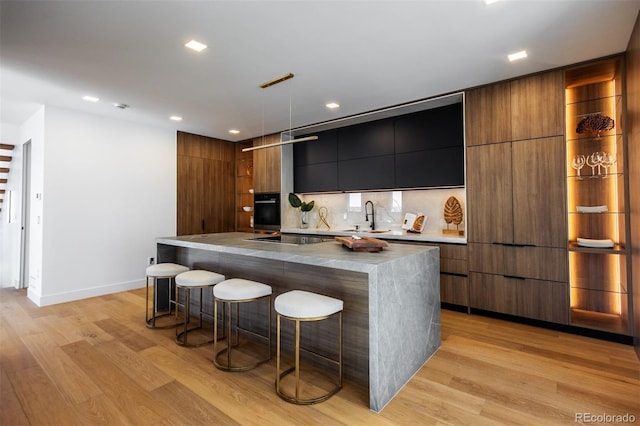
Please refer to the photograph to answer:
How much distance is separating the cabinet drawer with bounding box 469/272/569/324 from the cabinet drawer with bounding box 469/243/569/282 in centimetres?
7

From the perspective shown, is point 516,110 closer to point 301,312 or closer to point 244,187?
point 301,312

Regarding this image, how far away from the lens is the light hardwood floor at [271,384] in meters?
1.90

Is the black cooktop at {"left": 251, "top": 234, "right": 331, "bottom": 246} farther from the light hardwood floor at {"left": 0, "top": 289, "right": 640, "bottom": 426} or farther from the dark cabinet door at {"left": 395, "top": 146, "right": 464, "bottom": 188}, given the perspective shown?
the dark cabinet door at {"left": 395, "top": 146, "right": 464, "bottom": 188}

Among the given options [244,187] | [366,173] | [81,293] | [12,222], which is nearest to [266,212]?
[244,187]

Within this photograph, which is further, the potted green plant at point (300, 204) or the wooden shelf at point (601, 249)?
the potted green plant at point (300, 204)

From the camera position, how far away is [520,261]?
3375 millimetres

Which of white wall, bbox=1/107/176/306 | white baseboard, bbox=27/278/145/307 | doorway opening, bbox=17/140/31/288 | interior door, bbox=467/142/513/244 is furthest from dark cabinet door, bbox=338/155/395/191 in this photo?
doorway opening, bbox=17/140/31/288

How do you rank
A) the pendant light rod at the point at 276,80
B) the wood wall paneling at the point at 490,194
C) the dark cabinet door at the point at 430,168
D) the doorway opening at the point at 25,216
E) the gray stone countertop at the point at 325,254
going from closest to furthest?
1. the gray stone countertop at the point at 325,254
2. the pendant light rod at the point at 276,80
3. the wood wall paneling at the point at 490,194
4. the dark cabinet door at the point at 430,168
5. the doorway opening at the point at 25,216

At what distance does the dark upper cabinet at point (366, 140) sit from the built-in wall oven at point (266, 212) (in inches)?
58.2

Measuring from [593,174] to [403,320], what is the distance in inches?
102

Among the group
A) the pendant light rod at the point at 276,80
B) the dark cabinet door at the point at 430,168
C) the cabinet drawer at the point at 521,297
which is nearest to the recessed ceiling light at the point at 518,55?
the dark cabinet door at the point at 430,168

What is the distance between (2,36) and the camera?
A: 8.23ft

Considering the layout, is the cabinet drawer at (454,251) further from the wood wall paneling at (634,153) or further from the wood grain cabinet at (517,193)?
the wood wall paneling at (634,153)

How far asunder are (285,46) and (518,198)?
2.85m
